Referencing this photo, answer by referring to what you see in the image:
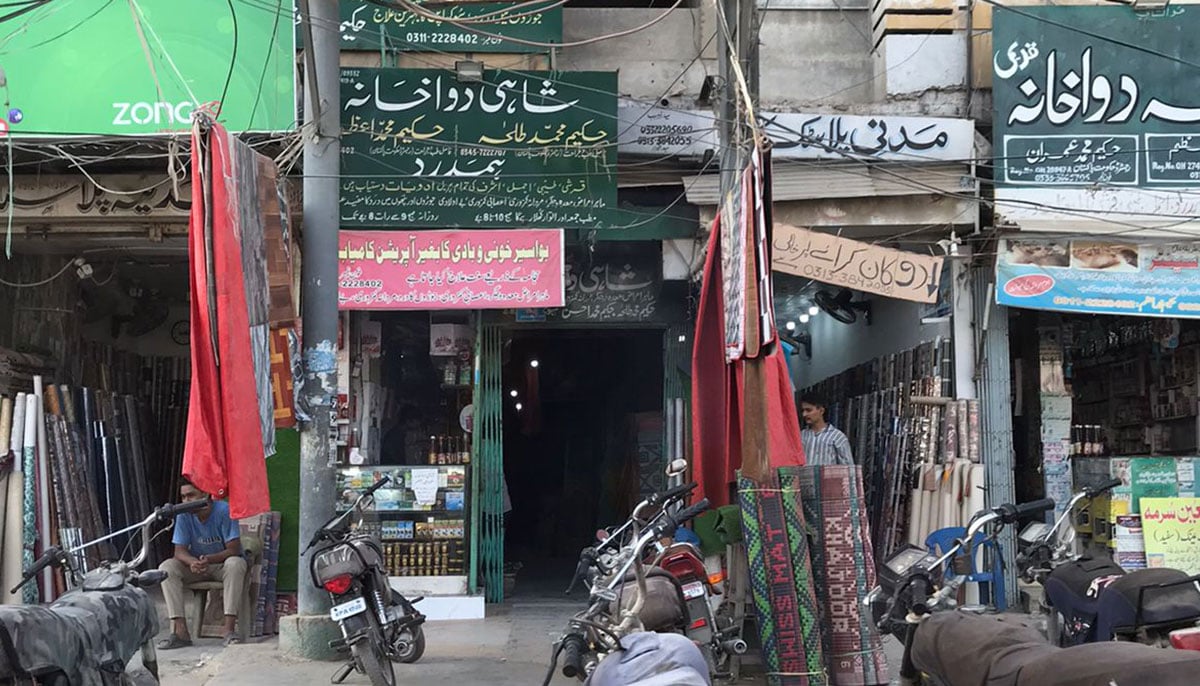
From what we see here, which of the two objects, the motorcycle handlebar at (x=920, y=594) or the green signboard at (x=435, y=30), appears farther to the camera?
the green signboard at (x=435, y=30)

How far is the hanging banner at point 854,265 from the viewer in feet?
29.0

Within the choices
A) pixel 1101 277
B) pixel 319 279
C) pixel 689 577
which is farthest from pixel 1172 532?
pixel 319 279

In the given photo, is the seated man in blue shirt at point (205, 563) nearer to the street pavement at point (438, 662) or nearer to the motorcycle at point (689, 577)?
the street pavement at point (438, 662)

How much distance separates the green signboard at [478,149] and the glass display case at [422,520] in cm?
207

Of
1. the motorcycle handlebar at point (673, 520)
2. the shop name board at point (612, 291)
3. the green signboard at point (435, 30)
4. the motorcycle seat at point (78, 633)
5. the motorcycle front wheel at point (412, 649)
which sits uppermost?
the green signboard at point (435, 30)

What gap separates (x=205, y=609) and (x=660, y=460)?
4.07m

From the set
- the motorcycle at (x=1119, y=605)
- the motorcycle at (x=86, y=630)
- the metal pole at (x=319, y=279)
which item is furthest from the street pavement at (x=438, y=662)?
the motorcycle at (x=1119, y=605)

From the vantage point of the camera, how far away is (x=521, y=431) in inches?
523

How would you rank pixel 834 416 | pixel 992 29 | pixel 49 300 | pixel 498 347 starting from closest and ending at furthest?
pixel 992 29
pixel 498 347
pixel 49 300
pixel 834 416

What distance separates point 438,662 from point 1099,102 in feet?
21.8

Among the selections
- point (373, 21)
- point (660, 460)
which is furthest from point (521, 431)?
point (373, 21)

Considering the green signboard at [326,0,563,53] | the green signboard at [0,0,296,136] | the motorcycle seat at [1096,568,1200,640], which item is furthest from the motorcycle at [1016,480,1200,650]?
the green signboard at [0,0,296,136]

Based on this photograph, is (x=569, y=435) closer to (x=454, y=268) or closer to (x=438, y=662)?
(x=454, y=268)

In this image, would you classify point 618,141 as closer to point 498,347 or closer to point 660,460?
point 498,347
